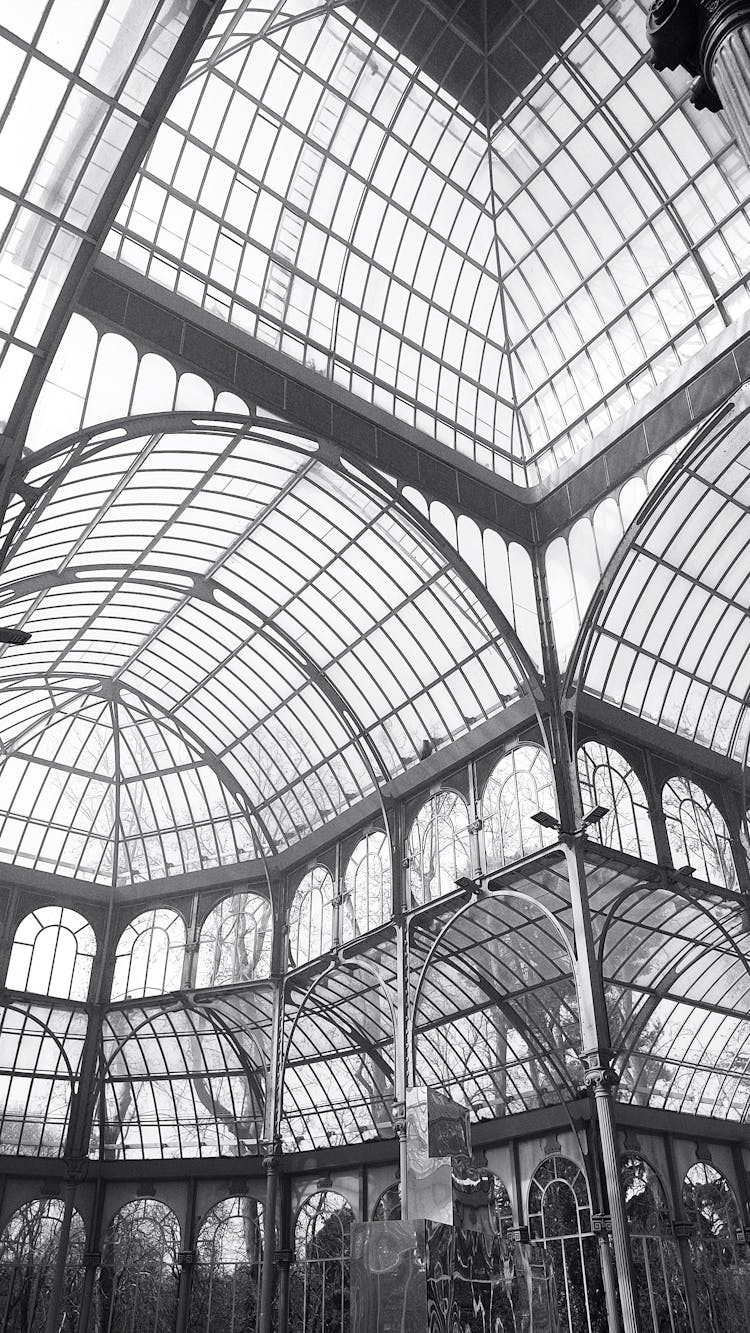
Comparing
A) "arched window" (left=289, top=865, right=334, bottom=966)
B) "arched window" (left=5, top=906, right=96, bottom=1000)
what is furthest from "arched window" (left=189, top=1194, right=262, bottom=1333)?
"arched window" (left=289, top=865, right=334, bottom=966)

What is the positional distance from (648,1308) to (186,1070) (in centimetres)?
2075

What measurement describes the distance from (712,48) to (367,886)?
95.0ft

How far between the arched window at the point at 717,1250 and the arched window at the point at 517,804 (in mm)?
16492

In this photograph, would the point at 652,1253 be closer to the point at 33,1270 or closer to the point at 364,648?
the point at 364,648

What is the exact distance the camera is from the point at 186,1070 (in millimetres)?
44375

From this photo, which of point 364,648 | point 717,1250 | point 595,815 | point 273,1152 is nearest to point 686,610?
point 595,815

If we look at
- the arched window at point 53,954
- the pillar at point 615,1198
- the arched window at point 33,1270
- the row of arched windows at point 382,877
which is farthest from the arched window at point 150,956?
the pillar at point 615,1198

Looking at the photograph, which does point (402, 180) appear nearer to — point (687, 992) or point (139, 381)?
point (139, 381)

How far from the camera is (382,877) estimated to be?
34.0 metres

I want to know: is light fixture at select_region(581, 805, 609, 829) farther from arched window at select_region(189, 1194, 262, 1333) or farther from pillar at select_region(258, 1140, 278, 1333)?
arched window at select_region(189, 1194, 262, 1333)

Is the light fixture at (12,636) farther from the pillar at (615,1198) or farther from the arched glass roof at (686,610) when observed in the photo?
the arched glass roof at (686,610)

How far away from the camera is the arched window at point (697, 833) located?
101ft

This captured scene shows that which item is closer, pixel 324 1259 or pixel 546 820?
pixel 546 820

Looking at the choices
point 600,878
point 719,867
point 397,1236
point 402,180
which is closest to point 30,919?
point 600,878
